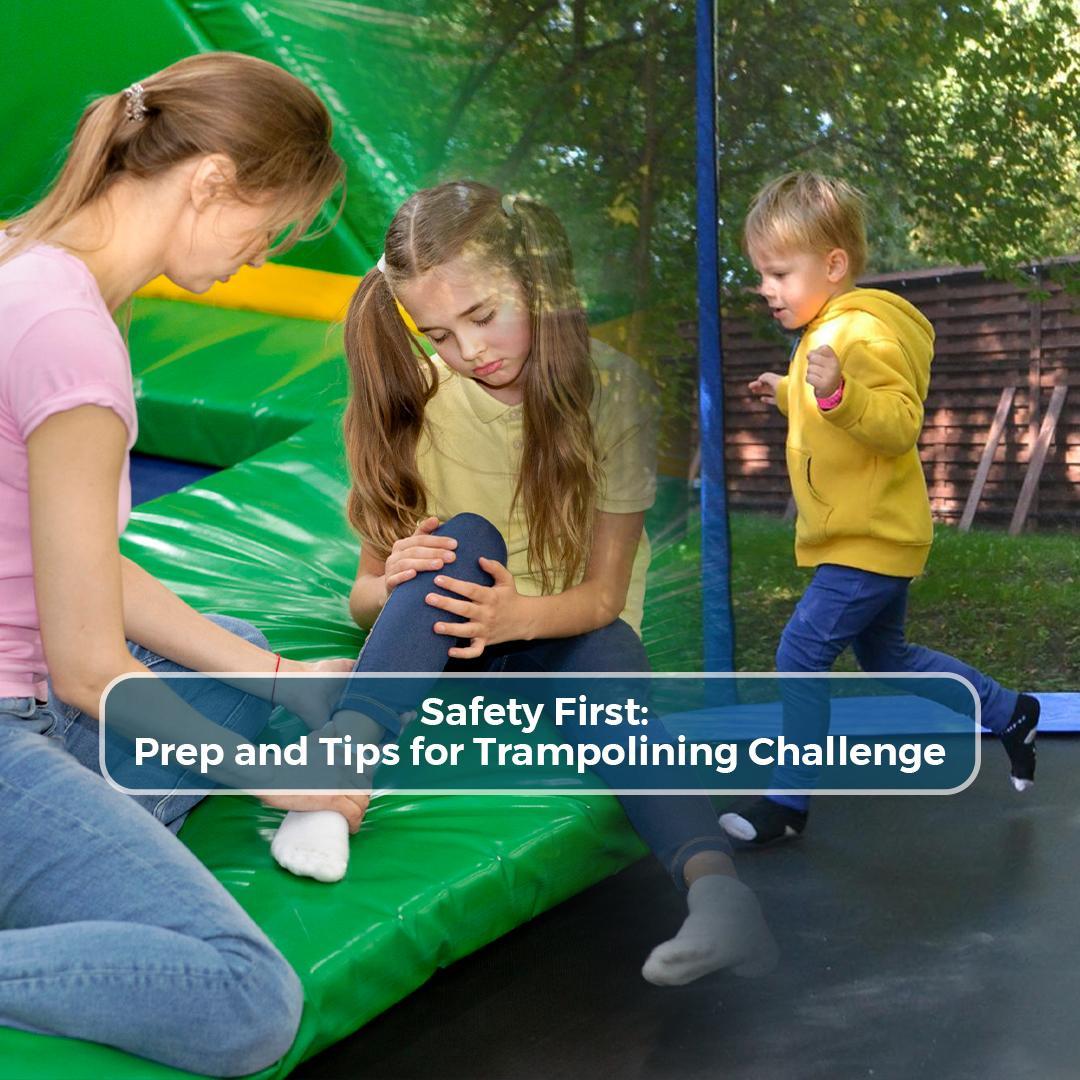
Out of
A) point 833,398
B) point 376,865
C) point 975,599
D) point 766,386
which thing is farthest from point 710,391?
point 376,865

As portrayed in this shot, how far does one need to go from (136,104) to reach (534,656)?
2.28 feet

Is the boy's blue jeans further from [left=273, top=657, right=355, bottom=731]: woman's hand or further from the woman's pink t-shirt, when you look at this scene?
[left=273, top=657, right=355, bottom=731]: woman's hand

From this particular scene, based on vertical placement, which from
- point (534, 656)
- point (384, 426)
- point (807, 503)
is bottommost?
point (534, 656)

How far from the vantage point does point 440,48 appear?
2.17m

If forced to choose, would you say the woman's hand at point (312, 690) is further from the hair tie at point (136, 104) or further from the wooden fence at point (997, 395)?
the wooden fence at point (997, 395)

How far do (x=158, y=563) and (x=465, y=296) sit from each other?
77cm

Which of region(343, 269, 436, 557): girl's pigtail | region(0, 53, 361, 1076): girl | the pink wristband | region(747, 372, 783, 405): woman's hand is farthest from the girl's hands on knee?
region(747, 372, 783, 405): woman's hand

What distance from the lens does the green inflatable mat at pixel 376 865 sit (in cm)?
114

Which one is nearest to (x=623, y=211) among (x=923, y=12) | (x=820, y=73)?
(x=820, y=73)

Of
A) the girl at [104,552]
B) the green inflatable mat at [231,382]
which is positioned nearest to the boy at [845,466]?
the girl at [104,552]

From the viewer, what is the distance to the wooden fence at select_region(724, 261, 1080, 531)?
6.02 ft

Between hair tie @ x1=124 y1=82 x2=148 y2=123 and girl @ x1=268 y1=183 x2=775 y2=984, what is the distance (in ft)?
1.21

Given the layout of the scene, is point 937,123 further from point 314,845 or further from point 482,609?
point 314,845

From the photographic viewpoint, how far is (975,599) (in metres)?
1.90
